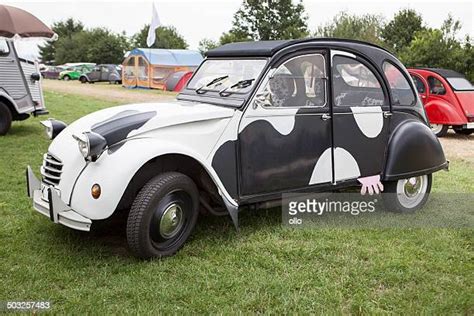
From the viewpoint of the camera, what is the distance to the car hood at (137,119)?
12.0 feet

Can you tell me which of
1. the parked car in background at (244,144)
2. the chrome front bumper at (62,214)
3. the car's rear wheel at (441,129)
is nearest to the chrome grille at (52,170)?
the parked car in background at (244,144)

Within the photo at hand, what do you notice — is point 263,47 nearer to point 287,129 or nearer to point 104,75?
point 287,129

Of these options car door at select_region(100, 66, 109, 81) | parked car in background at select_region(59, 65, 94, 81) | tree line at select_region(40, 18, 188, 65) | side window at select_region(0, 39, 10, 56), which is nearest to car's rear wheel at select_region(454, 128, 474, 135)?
side window at select_region(0, 39, 10, 56)

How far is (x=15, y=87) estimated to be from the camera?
9.39 meters

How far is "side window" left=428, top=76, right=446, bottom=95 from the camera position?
448 inches

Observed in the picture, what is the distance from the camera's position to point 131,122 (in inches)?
147

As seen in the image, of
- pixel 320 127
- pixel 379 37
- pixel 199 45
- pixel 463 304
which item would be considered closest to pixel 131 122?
pixel 320 127

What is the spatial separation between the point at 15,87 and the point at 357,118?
748cm

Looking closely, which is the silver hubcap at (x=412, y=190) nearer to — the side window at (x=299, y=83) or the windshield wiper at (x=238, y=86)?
the side window at (x=299, y=83)

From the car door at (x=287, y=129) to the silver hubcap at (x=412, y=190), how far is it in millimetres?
1005

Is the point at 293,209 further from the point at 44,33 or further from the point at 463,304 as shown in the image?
the point at 44,33

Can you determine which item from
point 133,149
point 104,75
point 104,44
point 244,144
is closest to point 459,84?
point 244,144

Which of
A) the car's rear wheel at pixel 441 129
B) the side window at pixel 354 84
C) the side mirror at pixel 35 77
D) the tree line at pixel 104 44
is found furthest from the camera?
the tree line at pixel 104 44

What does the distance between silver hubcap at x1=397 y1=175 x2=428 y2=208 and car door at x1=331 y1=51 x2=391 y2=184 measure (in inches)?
15.5
